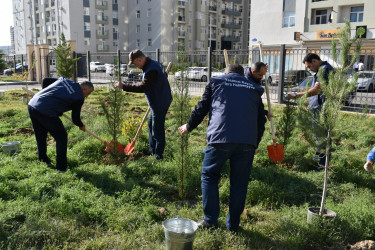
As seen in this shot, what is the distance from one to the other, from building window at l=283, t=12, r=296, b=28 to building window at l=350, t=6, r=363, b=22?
5385 millimetres

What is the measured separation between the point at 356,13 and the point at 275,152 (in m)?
31.6

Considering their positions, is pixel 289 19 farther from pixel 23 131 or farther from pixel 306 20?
pixel 23 131

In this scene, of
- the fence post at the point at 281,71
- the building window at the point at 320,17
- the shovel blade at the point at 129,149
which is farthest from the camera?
the building window at the point at 320,17

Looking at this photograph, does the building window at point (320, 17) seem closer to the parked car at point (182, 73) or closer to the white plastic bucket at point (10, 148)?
the parked car at point (182, 73)

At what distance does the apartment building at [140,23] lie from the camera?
50.0 meters

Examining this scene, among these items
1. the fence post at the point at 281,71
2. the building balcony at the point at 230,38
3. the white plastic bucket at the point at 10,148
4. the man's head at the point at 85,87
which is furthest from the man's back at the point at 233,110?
the building balcony at the point at 230,38

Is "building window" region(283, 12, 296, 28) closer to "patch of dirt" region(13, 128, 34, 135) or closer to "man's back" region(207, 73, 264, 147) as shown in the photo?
"patch of dirt" region(13, 128, 34, 135)

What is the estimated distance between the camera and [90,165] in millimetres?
5320

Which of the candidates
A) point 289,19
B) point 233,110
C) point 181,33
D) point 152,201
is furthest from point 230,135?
point 181,33

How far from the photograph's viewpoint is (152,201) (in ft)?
13.4

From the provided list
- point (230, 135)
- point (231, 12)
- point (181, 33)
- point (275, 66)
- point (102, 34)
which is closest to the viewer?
point (230, 135)

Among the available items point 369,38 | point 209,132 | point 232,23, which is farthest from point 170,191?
point 232,23

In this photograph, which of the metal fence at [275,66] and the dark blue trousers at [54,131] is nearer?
the dark blue trousers at [54,131]

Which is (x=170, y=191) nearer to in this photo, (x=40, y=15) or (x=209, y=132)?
(x=209, y=132)
